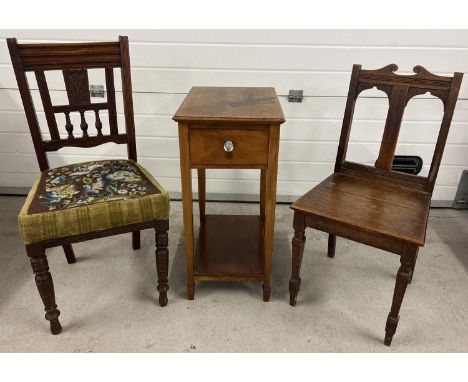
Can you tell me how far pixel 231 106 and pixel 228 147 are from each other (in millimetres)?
184

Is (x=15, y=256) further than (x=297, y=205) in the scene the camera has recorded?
Yes

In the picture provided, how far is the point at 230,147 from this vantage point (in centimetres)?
138

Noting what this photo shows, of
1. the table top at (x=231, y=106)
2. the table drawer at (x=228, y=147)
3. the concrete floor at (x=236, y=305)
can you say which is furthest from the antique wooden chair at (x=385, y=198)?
the table top at (x=231, y=106)

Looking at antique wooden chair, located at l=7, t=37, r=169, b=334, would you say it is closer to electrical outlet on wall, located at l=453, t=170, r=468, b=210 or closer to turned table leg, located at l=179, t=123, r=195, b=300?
turned table leg, located at l=179, t=123, r=195, b=300

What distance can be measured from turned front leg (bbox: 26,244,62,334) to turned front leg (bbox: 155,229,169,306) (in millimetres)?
425

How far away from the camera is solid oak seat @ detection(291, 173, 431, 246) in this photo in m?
1.36

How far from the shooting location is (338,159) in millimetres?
1787

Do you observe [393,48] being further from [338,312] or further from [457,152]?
[338,312]

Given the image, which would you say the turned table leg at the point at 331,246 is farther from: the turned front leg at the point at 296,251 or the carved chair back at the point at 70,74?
the carved chair back at the point at 70,74

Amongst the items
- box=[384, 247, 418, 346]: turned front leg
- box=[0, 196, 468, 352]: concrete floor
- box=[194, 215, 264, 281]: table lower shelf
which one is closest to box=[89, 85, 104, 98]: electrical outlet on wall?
box=[0, 196, 468, 352]: concrete floor

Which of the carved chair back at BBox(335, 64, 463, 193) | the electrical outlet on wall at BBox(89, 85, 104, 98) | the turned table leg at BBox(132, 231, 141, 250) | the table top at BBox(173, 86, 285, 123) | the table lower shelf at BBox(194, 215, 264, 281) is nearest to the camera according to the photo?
the table top at BBox(173, 86, 285, 123)

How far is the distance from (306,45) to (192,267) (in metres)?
1.44

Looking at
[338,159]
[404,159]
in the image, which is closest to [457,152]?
[404,159]

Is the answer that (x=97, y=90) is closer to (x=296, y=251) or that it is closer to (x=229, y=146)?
(x=229, y=146)
